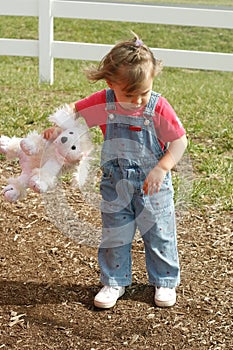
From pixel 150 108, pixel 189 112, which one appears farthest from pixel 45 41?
pixel 150 108

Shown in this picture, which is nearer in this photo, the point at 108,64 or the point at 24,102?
the point at 108,64

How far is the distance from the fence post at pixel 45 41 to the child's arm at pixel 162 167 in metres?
5.65

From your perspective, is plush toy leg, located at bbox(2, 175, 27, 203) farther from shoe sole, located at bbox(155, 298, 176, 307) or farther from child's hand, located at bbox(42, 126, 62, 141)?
shoe sole, located at bbox(155, 298, 176, 307)

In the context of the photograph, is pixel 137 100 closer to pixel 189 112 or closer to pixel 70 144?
pixel 70 144

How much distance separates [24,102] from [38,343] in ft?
13.4

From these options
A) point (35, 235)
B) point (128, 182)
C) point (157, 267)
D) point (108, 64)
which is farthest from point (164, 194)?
point (35, 235)

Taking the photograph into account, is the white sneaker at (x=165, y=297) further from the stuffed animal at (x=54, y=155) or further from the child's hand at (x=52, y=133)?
the child's hand at (x=52, y=133)

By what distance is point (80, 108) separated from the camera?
3.44 meters

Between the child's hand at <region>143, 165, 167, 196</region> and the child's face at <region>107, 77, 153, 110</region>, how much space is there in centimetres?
29

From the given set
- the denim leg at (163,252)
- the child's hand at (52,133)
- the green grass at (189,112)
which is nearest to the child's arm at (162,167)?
the denim leg at (163,252)

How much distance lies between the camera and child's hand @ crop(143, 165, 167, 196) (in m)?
3.25

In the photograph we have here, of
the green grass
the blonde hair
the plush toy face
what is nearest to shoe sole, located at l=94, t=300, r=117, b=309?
the plush toy face

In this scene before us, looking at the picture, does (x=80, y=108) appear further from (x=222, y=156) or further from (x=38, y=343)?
(x=222, y=156)

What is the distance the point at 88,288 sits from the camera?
3.83 m
